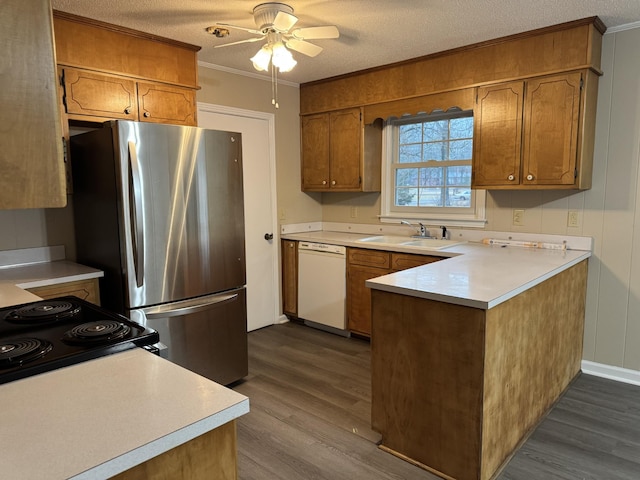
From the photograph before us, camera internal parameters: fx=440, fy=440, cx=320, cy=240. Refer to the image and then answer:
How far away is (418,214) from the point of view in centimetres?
404

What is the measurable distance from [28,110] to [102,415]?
601 millimetres

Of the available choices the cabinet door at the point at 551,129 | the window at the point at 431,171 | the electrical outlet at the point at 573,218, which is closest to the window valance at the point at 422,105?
the window at the point at 431,171

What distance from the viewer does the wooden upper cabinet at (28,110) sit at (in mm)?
775

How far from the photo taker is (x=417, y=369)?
2111 mm

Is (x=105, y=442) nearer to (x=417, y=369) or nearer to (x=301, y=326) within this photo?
(x=417, y=369)

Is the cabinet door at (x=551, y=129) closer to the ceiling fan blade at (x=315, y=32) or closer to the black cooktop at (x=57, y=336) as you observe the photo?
the ceiling fan blade at (x=315, y=32)

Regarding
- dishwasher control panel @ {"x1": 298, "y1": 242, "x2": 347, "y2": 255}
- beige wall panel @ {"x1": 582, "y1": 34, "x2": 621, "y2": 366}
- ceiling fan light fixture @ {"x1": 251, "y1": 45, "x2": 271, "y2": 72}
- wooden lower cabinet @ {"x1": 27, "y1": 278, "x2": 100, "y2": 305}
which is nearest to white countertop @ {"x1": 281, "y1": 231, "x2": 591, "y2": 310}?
beige wall panel @ {"x1": 582, "y1": 34, "x2": 621, "y2": 366}

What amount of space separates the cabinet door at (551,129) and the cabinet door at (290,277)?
2167 millimetres

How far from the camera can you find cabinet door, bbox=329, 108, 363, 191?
4.05m

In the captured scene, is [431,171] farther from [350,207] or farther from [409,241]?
[350,207]

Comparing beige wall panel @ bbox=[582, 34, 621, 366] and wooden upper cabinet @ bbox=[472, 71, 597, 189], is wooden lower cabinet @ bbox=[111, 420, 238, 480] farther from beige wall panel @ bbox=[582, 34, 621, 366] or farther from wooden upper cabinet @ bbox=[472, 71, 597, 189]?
beige wall panel @ bbox=[582, 34, 621, 366]

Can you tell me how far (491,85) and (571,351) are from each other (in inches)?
76.1

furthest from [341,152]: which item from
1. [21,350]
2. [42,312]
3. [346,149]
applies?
[21,350]

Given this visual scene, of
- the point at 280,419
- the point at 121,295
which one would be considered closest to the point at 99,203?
the point at 121,295
